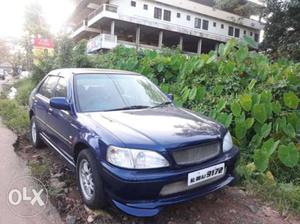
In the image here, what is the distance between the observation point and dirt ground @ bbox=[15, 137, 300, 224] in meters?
3.03

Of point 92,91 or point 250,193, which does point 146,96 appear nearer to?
point 92,91

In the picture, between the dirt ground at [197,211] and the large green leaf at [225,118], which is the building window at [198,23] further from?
the dirt ground at [197,211]

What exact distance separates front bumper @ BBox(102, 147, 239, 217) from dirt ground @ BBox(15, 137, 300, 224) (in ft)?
1.20

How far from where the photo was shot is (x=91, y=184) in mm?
3119

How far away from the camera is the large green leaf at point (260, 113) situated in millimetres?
4520

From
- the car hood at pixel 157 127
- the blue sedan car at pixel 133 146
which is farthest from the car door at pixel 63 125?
the car hood at pixel 157 127

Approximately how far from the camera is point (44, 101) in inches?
187

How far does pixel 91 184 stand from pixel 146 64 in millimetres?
5441

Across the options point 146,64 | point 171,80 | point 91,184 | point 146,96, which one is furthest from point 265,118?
point 146,64

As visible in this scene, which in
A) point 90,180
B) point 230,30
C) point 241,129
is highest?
point 230,30

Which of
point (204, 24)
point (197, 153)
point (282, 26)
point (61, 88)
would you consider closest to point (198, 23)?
point (204, 24)

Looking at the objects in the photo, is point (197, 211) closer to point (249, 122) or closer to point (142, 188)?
point (142, 188)

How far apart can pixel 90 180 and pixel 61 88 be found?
5.40 ft

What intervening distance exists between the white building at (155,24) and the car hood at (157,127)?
22.6 metres
